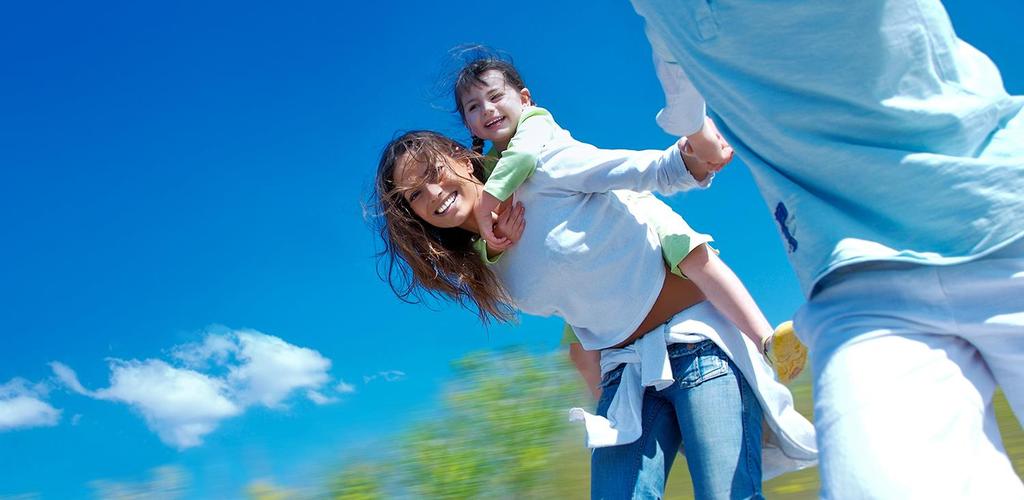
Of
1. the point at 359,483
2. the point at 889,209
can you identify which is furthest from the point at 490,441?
the point at 889,209

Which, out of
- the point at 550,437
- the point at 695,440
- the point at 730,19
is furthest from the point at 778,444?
the point at 550,437

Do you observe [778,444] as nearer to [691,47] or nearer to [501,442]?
[691,47]

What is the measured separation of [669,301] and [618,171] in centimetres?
39

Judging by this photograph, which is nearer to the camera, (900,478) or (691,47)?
(900,478)

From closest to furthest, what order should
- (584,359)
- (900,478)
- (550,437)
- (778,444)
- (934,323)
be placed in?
(900,478), (934,323), (778,444), (584,359), (550,437)

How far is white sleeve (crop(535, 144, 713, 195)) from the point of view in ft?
8.36

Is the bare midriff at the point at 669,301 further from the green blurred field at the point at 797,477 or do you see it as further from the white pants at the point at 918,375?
the green blurred field at the point at 797,477

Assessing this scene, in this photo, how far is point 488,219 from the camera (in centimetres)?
276

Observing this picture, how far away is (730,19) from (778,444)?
5.13 feet

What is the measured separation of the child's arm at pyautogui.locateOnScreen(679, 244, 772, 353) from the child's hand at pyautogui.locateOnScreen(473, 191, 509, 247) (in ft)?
1.64

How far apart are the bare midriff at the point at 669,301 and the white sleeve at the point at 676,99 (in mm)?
708

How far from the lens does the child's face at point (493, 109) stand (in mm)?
3256

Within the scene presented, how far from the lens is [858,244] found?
4.71 feet

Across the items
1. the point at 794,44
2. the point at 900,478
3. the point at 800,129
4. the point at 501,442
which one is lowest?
the point at 900,478
